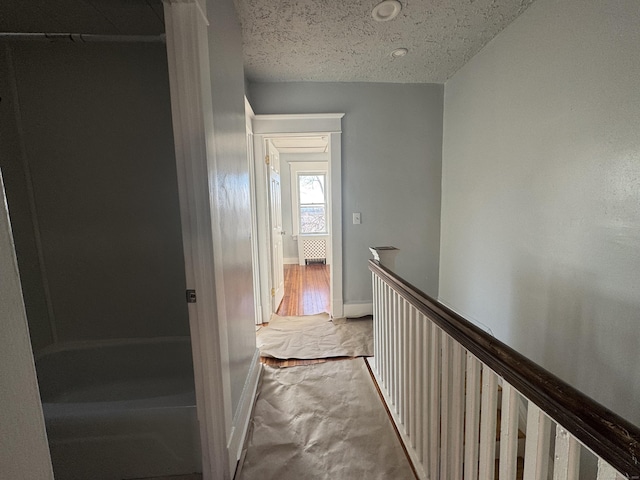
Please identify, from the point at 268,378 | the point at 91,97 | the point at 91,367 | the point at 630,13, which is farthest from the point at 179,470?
the point at 630,13

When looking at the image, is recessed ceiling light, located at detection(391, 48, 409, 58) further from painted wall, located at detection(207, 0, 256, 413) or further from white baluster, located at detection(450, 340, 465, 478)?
white baluster, located at detection(450, 340, 465, 478)

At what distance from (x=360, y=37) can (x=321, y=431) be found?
104 inches

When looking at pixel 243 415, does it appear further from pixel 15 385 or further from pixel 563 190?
pixel 563 190

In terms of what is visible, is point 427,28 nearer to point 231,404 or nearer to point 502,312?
point 502,312

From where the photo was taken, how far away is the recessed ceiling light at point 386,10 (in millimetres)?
1592

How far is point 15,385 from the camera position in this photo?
366mm

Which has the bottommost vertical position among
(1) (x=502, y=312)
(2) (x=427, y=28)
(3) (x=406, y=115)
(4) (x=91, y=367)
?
(4) (x=91, y=367)

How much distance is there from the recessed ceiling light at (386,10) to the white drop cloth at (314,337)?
250 centimetres

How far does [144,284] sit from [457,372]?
1.97 m

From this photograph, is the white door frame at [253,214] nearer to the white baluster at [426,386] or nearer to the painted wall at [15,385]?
the white baluster at [426,386]

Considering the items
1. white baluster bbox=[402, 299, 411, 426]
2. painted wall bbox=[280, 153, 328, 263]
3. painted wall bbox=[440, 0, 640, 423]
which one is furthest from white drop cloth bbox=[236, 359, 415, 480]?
painted wall bbox=[280, 153, 328, 263]

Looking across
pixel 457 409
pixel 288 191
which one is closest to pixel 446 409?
pixel 457 409

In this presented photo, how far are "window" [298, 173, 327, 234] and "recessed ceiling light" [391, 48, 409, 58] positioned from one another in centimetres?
363

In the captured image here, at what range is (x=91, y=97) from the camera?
1.66m
